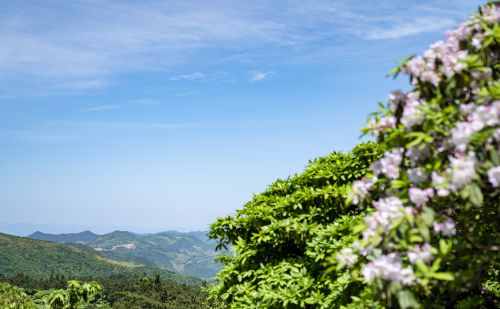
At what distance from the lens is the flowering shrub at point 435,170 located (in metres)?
3.74

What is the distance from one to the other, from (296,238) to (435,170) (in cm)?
414

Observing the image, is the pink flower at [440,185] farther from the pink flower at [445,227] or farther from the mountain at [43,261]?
the mountain at [43,261]

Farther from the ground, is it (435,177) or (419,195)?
(435,177)

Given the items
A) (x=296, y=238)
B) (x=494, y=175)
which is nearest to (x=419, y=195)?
(x=494, y=175)

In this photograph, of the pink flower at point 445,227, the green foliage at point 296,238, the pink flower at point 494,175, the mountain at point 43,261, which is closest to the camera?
the pink flower at point 494,175

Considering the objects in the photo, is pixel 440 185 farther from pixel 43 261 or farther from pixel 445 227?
pixel 43 261

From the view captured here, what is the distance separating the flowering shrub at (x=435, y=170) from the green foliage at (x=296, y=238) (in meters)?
2.38

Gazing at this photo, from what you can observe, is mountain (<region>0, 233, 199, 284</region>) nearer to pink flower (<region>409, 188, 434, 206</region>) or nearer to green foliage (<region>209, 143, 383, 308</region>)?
green foliage (<region>209, 143, 383, 308</region>)

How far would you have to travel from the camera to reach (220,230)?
937cm

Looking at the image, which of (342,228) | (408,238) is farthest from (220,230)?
(408,238)

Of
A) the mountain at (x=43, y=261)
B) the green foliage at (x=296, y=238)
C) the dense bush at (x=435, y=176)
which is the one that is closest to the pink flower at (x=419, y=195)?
the dense bush at (x=435, y=176)

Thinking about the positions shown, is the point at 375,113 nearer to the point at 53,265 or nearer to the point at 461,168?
the point at 461,168

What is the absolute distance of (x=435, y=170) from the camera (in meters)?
4.06

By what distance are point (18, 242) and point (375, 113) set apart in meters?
220
